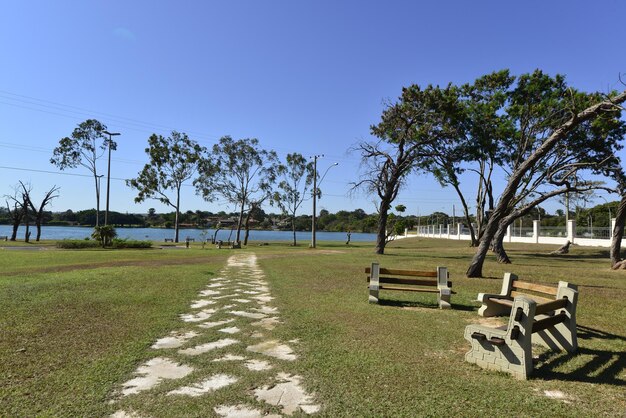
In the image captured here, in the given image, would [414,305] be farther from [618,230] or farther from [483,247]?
[618,230]

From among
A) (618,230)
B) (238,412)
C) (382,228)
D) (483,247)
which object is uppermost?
(618,230)

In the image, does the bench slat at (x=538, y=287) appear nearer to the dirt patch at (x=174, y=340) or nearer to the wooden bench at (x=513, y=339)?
the wooden bench at (x=513, y=339)

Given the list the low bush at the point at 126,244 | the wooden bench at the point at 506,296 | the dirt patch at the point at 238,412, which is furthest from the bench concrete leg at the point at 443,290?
the low bush at the point at 126,244

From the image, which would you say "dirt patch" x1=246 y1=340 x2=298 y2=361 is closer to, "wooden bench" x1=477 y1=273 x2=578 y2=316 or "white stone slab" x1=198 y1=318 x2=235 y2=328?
"white stone slab" x1=198 y1=318 x2=235 y2=328

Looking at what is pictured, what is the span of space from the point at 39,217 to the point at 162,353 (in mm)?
44091

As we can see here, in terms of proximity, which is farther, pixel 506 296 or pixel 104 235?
pixel 104 235

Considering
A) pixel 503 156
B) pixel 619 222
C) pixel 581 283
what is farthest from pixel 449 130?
pixel 581 283

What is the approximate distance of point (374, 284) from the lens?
8.34m

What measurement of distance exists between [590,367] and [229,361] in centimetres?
388

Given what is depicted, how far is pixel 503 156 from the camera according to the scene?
26.8 m

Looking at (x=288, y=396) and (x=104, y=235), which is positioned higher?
(x=104, y=235)

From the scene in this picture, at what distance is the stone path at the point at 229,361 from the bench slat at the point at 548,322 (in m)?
2.50

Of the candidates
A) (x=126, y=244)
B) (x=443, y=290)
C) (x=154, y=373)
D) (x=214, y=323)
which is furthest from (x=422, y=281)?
(x=126, y=244)

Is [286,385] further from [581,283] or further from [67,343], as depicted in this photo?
[581,283]
